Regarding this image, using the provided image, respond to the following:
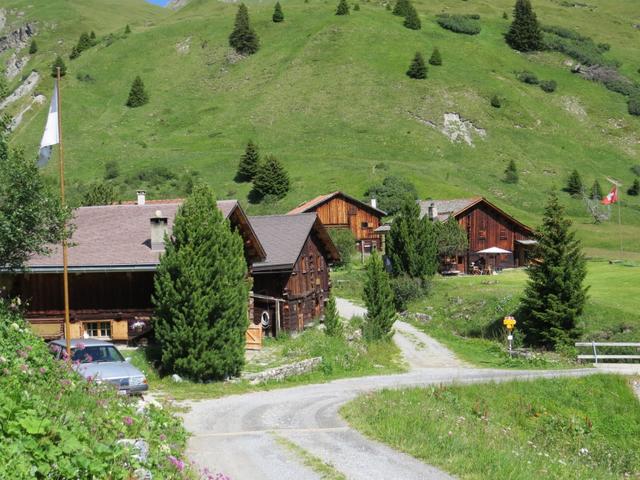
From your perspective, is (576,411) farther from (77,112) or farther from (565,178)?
(77,112)

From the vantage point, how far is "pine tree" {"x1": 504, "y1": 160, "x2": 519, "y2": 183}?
307ft

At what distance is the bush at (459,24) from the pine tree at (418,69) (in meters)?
31.7

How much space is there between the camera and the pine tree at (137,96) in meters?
122

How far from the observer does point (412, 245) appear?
1943 inches

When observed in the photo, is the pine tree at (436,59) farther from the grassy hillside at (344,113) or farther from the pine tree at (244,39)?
the pine tree at (244,39)

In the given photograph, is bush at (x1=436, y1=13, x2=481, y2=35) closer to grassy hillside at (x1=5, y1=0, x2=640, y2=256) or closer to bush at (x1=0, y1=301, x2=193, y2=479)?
grassy hillside at (x1=5, y1=0, x2=640, y2=256)

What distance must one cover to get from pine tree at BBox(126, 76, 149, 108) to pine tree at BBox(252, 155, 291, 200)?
46820mm

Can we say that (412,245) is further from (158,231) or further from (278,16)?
(278,16)

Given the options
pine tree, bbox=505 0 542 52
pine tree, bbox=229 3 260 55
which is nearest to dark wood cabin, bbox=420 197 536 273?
pine tree, bbox=229 3 260 55

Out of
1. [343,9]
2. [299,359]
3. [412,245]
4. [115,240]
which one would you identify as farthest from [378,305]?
[343,9]

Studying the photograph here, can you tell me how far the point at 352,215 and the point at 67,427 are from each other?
6482cm

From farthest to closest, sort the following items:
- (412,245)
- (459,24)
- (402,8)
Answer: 1. (402,8)
2. (459,24)
3. (412,245)

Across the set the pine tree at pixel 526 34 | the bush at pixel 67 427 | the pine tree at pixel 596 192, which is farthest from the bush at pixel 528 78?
the bush at pixel 67 427

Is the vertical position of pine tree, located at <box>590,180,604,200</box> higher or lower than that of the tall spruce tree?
higher
